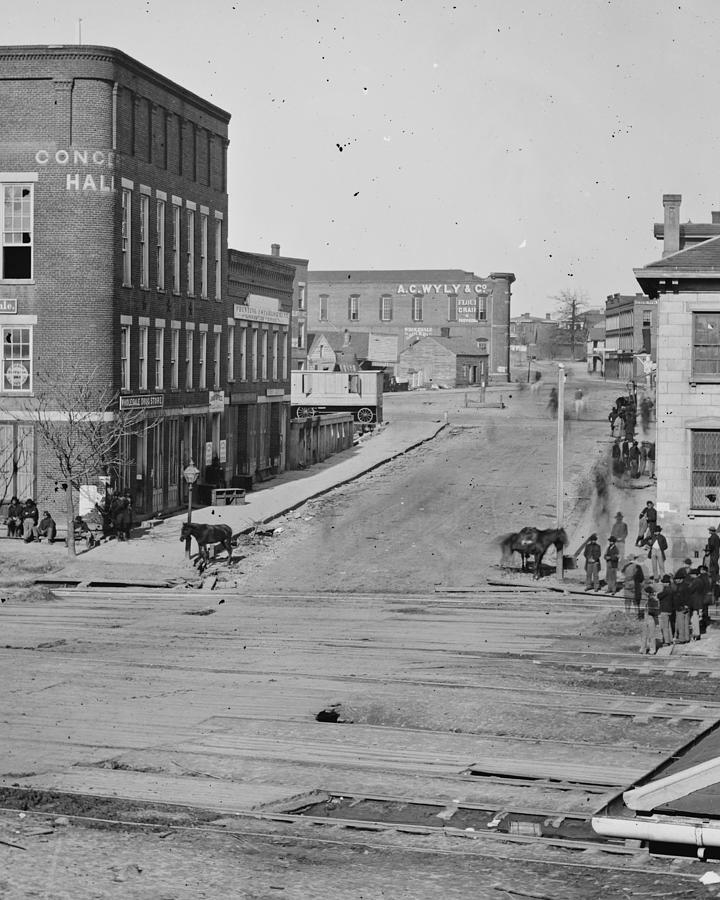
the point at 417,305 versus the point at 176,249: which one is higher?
the point at 417,305

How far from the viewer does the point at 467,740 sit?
1906 centimetres

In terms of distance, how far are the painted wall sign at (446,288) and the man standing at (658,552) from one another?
357 feet

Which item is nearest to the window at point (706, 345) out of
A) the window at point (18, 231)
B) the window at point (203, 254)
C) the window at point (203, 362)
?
the window at point (18, 231)

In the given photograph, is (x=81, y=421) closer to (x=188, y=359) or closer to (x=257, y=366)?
(x=188, y=359)

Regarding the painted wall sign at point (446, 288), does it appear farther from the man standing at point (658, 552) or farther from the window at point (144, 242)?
the man standing at point (658, 552)

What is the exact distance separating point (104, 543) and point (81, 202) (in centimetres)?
1057

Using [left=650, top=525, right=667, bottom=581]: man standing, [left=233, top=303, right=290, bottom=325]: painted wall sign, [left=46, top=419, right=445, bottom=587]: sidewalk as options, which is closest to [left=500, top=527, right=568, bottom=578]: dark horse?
[left=650, top=525, right=667, bottom=581]: man standing

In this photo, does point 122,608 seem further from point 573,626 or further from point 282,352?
point 282,352

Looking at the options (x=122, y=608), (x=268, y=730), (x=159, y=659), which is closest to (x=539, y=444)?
(x=122, y=608)

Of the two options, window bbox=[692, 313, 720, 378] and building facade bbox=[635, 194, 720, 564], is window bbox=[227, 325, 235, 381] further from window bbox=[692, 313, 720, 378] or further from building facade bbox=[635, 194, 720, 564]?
window bbox=[692, 313, 720, 378]

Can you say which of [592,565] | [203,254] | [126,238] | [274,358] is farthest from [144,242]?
[592,565]

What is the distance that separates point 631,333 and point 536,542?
268ft

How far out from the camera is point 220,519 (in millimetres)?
43938

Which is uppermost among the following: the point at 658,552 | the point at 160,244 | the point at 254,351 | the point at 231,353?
the point at 160,244
